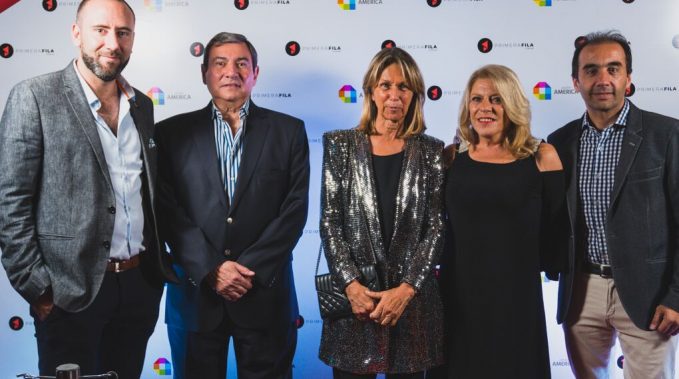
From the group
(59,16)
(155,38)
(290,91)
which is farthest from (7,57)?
(290,91)

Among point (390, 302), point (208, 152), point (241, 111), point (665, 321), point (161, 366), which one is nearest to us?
point (390, 302)

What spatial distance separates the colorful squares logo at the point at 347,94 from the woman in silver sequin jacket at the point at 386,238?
3.70 feet

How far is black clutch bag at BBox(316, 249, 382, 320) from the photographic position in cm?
263

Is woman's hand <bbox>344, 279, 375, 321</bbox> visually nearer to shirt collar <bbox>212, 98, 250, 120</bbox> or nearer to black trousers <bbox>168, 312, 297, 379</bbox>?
black trousers <bbox>168, 312, 297, 379</bbox>

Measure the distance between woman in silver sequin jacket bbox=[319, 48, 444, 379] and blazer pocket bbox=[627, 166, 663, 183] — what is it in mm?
832

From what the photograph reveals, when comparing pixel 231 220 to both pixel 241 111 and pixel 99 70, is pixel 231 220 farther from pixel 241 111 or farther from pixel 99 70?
pixel 99 70

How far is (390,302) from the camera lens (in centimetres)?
261

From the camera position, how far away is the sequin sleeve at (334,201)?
2.68 meters

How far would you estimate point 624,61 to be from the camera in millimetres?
3045

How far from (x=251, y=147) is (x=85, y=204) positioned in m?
0.76

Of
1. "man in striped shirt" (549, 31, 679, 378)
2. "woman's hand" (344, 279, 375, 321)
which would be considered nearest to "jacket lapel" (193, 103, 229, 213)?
"woman's hand" (344, 279, 375, 321)

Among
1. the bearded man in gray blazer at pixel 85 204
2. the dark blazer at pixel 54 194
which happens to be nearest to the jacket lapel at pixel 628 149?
the bearded man in gray blazer at pixel 85 204

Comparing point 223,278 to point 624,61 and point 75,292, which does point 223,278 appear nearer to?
point 75,292

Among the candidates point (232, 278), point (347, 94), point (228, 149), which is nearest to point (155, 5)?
point (347, 94)
